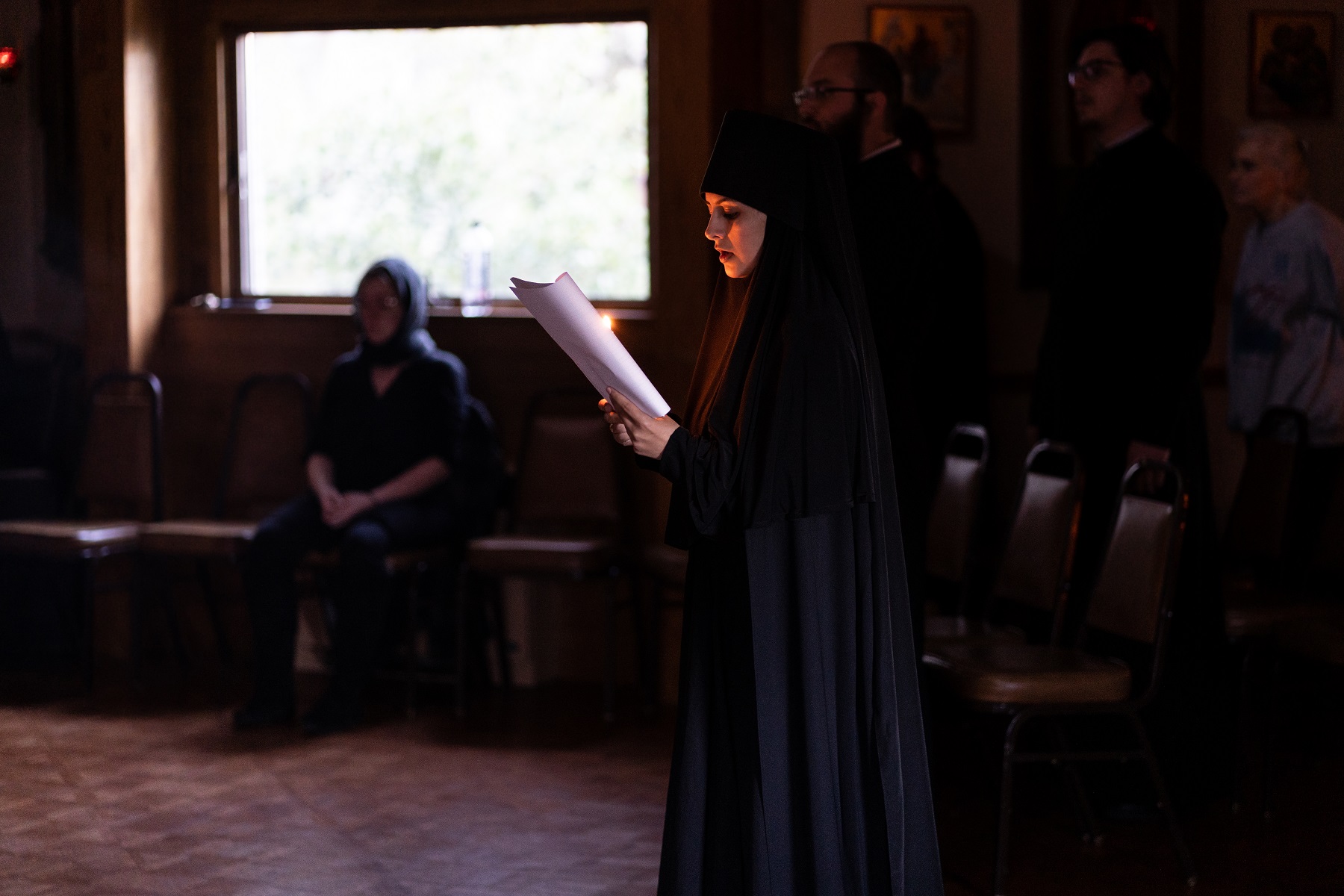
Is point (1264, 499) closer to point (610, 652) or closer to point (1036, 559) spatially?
point (1036, 559)

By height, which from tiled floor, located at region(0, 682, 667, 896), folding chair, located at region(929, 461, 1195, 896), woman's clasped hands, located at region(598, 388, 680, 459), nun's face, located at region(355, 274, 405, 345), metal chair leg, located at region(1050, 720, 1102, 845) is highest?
nun's face, located at region(355, 274, 405, 345)

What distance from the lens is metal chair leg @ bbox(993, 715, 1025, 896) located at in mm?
3139

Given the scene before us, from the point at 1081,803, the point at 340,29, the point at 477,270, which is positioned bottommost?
the point at 1081,803

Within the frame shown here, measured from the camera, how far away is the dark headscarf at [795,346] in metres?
2.33

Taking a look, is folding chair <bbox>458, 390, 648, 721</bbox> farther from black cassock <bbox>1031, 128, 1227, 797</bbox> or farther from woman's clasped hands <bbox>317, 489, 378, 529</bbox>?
black cassock <bbox>1031, 128, 1227, 797</bbox>

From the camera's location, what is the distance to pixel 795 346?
2340 millimetres

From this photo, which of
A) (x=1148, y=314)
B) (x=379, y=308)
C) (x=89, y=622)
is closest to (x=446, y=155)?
(x=379, y=308)

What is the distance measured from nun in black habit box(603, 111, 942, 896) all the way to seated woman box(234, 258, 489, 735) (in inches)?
98.9

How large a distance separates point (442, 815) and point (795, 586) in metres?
1.77

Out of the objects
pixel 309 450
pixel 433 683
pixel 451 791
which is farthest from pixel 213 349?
pixel 451 791

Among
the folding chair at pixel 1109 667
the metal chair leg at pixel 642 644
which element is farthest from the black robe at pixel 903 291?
the metal chair leg at pixel 642 644

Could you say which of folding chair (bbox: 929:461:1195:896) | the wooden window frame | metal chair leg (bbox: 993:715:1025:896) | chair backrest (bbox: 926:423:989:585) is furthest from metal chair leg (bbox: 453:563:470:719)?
metal chair leg (bbox: 993:715:1025:896)

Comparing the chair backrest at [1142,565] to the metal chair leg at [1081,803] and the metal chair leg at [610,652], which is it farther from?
the metal chair leg at [610,652]

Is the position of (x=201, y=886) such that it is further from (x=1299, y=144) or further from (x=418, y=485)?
(x=1299, y=144)
